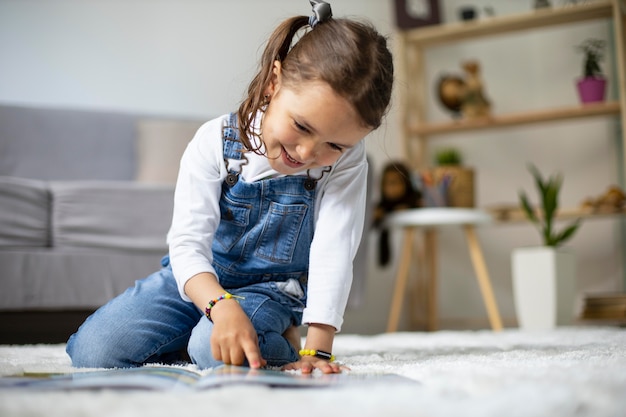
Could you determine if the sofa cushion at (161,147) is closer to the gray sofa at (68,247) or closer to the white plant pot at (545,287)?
the gray sofa at (68,247)

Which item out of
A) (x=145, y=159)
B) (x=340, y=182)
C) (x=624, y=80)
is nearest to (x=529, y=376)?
(x=340, y=182)

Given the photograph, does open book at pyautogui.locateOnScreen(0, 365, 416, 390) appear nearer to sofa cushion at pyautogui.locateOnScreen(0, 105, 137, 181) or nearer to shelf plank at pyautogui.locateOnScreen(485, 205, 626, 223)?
sofa cushion at pyautogui.locateOnScreen(0, 105, 137, 181)

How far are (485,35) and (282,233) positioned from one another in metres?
2.03

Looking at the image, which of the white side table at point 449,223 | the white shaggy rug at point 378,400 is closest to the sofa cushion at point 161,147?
the white side table at point 449,223

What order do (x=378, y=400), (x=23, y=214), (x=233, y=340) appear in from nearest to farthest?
(x=378, y=400) → (x=233, y=340) → (x=23, y=214)

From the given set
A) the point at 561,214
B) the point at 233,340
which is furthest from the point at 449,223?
the point at 233,340

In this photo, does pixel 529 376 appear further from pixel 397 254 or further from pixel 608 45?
pixel 608 45

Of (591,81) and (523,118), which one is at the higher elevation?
(591,81)

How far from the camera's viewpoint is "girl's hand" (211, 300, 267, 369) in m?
0.73

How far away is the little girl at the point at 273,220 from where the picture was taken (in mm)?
799

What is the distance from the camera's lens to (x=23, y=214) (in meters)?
1.62

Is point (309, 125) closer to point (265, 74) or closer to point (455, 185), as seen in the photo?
point (265, 74)

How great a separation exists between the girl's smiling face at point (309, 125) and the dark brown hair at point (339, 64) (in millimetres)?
11

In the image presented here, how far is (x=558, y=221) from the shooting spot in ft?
9.21
